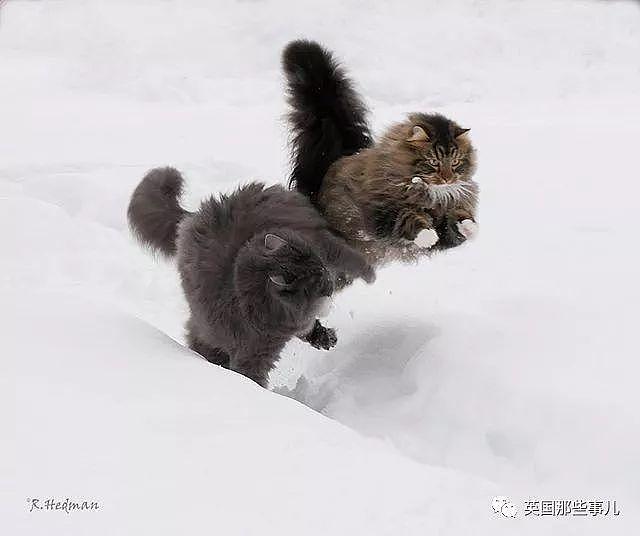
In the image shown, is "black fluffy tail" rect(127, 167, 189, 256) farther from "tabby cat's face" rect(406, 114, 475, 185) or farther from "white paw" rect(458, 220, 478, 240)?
"white paw" rect(458, 220, 478, 240)

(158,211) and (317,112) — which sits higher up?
(317,112)

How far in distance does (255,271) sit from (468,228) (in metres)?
1.08

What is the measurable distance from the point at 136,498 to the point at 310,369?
214cm

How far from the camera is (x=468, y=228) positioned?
11.6 ft

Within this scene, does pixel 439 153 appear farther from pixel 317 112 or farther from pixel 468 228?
pixel 317 112

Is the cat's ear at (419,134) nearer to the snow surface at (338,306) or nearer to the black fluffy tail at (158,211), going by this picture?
the snow surface at (338,306)

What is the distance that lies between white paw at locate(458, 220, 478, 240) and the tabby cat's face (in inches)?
8.3

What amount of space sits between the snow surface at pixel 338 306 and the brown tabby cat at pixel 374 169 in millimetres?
432

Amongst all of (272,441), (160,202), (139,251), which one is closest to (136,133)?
(139,251)

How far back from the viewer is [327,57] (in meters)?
3.91

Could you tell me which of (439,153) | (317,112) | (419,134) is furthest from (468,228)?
(317,112)

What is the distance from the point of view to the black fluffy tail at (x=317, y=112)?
388 centimetres
